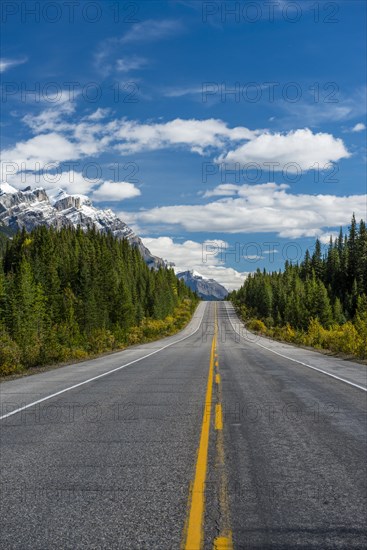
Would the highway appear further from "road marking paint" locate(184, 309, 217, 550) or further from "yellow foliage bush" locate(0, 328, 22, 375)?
"yellow foliage bush" locate(0, 328, 22, 375)

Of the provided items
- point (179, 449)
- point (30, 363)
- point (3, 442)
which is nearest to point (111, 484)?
point (179, 449)

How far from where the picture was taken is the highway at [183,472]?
144 inches

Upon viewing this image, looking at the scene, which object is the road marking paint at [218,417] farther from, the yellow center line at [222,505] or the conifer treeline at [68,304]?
the conifer treeline at [68,304]

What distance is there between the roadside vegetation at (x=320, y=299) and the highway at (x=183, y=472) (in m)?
22.9

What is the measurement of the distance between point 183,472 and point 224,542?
68.1 inches

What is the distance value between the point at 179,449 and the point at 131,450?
0.63 metres

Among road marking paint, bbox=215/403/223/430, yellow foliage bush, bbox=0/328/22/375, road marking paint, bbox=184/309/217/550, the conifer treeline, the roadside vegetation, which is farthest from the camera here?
the roadside vegetation

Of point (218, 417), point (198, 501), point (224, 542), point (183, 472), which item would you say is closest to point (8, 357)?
point (218, 417)

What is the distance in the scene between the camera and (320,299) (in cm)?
6581

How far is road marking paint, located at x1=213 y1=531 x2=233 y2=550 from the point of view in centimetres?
341

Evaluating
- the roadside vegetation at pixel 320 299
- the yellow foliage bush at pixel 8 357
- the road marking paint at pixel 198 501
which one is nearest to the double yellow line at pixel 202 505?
the road marking paint at pixel 198 501

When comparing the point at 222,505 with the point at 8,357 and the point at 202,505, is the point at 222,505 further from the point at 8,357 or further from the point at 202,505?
the point at 8,357

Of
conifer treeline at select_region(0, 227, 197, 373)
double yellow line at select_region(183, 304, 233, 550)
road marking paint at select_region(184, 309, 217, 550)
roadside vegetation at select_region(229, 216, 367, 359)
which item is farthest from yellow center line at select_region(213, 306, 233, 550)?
roadside vegetation at select_region(229, 216, 367, 359)

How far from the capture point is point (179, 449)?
6.13 meters
